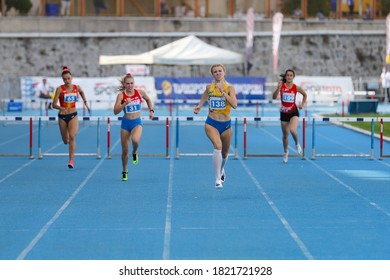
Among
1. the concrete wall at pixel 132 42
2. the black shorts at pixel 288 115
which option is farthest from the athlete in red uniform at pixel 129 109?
the concrete wall at pixel 132 42

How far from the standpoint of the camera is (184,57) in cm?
4466

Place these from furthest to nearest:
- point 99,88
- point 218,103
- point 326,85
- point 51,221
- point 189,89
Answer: point 326,85 → point 189,89 → point 99,88 → point 218,103 → point 51,221

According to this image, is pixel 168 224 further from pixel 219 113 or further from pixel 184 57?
pixel 184 57

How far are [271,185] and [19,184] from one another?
3805 mm

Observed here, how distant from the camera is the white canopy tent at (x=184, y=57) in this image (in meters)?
44.4

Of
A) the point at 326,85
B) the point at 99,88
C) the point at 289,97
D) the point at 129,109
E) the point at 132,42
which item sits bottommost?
the point at 99,88

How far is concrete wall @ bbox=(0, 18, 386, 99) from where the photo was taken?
60.0 metres

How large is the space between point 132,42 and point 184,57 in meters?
16.5

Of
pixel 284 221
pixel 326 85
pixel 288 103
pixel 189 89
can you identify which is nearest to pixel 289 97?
pixel 288 103

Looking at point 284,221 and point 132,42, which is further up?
point 132,42

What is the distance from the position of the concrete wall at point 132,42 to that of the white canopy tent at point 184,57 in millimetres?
13048

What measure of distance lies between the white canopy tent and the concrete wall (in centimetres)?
1305

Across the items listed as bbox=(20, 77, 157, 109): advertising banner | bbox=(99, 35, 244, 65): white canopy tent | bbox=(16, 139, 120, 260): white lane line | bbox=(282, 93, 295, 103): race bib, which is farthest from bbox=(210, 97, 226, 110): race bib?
bbox=(20, 77, 157, 109): advertising banner

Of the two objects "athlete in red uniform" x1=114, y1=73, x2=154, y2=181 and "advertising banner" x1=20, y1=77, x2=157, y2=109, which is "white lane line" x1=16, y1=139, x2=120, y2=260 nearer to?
"athlete in red uniform" x1=114, y1=73, x2=154, y2=181
